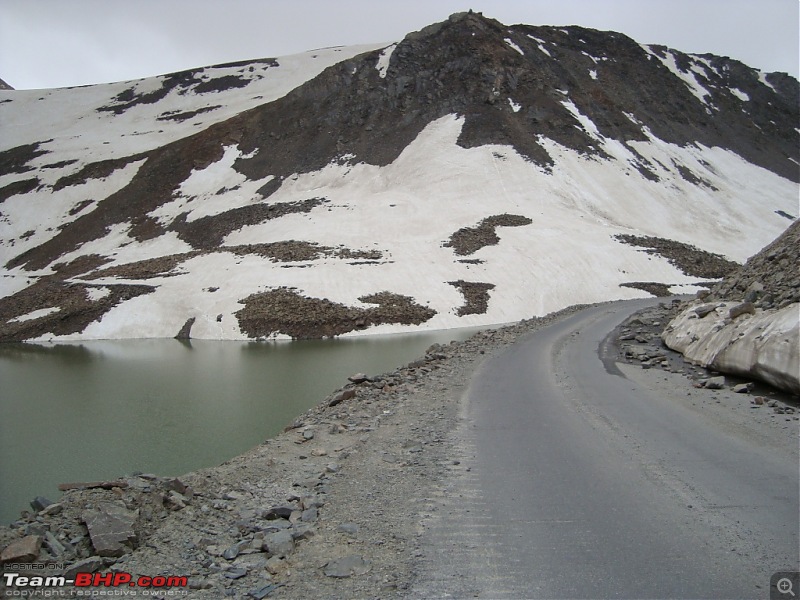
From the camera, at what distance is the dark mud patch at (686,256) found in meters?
45.5

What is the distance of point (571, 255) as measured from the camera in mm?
44094

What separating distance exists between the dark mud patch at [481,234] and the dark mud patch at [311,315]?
35.7 feet

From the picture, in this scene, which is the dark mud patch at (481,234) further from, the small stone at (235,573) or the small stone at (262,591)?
the small stone at (262,591)

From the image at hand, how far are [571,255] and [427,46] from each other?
44631 millimetres

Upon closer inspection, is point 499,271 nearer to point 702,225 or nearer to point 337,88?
point 702,225

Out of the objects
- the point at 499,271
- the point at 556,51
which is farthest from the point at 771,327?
the point at 556,51

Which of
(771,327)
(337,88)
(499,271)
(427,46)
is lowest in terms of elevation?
(771,327)

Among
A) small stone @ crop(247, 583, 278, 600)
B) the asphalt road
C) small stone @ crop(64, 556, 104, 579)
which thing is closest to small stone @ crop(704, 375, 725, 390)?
the asphalt road

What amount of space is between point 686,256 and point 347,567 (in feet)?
166

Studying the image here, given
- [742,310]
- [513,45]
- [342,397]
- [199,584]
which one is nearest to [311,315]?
[342,397]

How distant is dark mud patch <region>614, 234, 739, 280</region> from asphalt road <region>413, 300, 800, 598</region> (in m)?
40.9

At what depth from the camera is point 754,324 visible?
11.4m

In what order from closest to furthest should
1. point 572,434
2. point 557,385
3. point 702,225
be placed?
point 572,434 → point 557,385 → point 702,225
